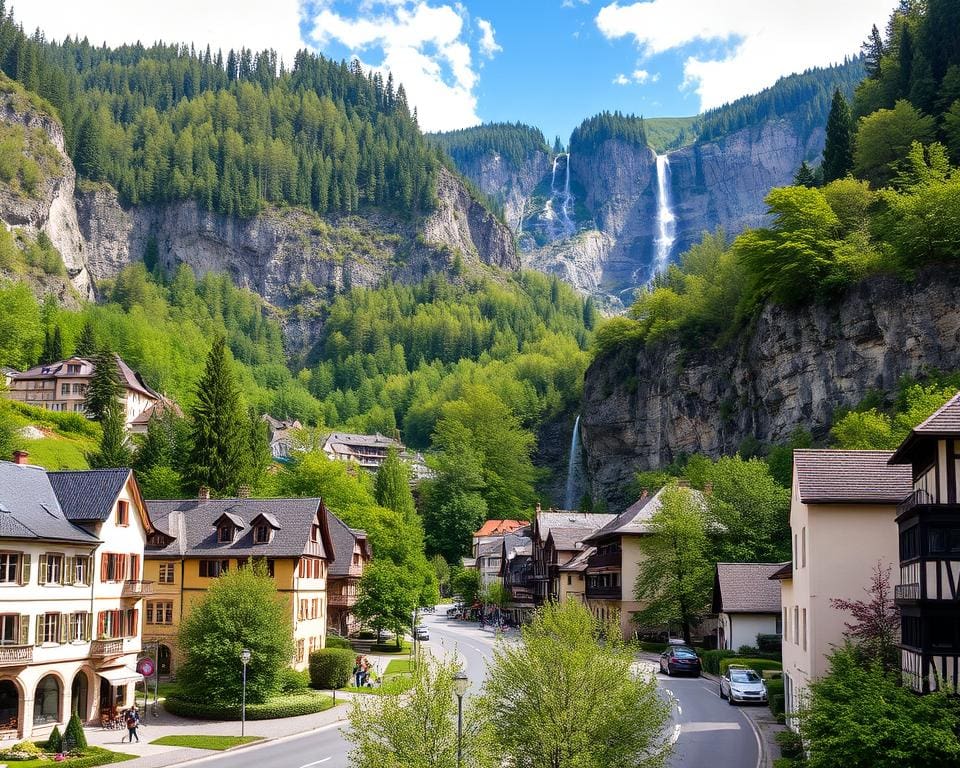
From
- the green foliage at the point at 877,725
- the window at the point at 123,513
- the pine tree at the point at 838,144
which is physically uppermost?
the pine tree at the point at 838,144

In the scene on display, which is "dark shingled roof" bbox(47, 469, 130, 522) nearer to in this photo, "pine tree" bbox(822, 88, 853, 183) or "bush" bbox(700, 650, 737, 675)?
"bush" bbox(700, 650, 737, 675)

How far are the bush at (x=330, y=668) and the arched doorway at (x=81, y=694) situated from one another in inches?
567

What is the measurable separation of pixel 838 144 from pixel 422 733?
98.4 meters

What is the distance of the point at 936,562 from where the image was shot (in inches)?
1059

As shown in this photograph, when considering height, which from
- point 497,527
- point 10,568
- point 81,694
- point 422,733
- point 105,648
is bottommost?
point 81,694

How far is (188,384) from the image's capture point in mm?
172500

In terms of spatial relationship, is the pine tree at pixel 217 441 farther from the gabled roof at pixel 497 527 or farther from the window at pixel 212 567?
the gabled roof at pixel 497 527

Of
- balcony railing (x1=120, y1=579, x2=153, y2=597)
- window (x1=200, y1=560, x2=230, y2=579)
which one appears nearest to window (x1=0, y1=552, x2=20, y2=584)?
balcony railing (x1=120, y1=579, x2=153, y2=597)

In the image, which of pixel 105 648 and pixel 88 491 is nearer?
pixel 105 648

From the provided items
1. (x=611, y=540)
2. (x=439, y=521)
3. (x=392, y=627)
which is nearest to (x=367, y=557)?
(x=392, y=627)

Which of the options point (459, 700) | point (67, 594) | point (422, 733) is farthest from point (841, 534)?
point (67, 594)

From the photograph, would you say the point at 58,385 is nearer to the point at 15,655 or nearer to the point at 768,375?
the point at 768,375

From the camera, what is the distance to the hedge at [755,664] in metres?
52.1

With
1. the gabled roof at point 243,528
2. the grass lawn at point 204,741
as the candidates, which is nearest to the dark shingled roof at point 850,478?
the grass lawn at point 204,741
